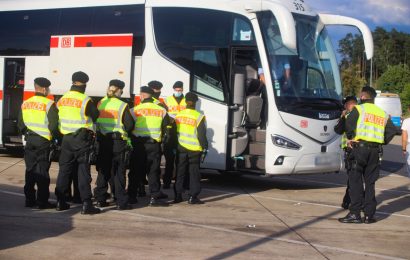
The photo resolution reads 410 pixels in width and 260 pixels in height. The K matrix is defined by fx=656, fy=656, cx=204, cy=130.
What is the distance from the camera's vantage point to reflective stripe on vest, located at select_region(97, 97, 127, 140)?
933cm

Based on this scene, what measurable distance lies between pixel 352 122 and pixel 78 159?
3902mm

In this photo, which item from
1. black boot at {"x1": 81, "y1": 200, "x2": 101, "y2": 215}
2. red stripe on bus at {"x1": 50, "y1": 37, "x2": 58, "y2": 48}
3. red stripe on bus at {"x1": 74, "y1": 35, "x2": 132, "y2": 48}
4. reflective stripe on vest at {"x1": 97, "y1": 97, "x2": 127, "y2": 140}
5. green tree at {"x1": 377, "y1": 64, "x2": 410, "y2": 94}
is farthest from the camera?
green tree at {"x1": 377, "y1": 64, "x2": 410, "y2": 94}

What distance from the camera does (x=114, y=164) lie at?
946 cm

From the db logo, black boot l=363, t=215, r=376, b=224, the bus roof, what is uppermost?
the bus roof

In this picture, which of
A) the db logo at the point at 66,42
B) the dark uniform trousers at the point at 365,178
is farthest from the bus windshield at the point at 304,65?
the db logo at the point at 66,42

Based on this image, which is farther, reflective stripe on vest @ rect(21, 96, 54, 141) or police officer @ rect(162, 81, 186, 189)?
police officer @ rect(162, 81, 186, 189)

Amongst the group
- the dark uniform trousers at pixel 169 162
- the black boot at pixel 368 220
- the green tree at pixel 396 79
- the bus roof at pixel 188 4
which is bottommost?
the black boot at pixel 368 220

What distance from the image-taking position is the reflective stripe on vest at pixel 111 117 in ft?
30.6

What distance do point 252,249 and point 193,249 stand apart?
2.23 feet

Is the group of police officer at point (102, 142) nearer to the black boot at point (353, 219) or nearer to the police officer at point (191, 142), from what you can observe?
the police officer at point (191, 142)

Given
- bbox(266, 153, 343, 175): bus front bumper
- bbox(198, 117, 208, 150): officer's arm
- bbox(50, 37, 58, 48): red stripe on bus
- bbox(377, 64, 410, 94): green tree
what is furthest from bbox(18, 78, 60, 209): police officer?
bbox(377, 64, 410, 94): green tree

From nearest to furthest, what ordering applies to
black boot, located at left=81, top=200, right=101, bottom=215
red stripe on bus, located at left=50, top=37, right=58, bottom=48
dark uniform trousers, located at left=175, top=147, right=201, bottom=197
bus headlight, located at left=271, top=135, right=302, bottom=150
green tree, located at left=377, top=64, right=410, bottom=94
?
1. black boot, located at left=81, top=200, right=101, bottom=215
2. dark uniform trousers, located at left=175, top=147, right=201, bottom=197
3. bus headlight, located at left=271, top=135, right=302, bottom=150
4. red stripe on bus, located at left=50, top=37, right=58, bottom=48
5. green tree, located at left=377, top=64, right=410, bottom=94

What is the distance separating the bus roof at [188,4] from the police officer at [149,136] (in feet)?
9.31

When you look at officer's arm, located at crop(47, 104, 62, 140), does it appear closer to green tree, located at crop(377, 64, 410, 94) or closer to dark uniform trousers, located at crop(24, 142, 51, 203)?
dark uniform trousers, located at crop(24, 142, 51, 203)
